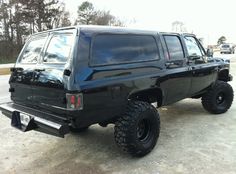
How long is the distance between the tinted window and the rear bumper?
0.88m

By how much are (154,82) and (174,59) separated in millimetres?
817

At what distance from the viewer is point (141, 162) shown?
381 cm

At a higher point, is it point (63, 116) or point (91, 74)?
point (91, 74)

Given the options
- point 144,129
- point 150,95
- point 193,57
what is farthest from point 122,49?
point 193,57

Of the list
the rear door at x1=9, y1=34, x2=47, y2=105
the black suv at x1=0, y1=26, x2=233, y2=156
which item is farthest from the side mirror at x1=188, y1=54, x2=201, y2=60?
the rear door at x1=9, y1=34, x2=47, y2=105

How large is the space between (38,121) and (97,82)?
941 mm

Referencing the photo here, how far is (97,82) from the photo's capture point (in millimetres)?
3471

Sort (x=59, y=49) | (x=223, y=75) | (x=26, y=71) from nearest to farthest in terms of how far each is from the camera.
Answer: (x=59, y=49)
(x=26, y=71)
(x=223, y=75)

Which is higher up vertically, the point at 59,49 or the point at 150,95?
the point at 59,49

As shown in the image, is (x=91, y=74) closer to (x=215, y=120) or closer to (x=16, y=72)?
(x=16, y=72)

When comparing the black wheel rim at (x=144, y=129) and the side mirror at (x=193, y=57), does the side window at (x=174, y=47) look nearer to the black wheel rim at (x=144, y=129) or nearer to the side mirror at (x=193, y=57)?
the side mirror at (x=193, y=57)

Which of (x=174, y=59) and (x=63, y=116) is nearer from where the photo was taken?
(x=63, y=116)

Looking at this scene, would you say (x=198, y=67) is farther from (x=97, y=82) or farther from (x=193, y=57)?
(x=97, y=82)

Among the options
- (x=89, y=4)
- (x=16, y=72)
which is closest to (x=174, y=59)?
(x=16, y=72)
